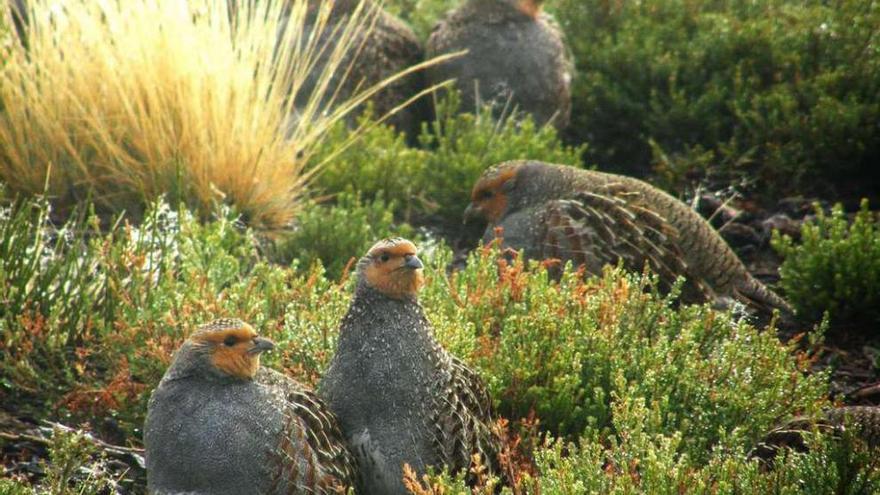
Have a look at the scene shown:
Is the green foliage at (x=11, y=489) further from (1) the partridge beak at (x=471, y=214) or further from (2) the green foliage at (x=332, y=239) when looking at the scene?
(1) the partridge beak at (x=471, y=214)

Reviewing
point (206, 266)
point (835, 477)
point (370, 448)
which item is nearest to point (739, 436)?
point (835, 477)

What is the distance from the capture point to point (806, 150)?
9.01m

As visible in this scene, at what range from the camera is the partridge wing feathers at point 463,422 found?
4.48 metres

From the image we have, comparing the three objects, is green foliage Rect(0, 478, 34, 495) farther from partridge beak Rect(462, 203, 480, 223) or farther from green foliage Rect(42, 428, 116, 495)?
partridge beak Rect(462, 203, 480, 223)

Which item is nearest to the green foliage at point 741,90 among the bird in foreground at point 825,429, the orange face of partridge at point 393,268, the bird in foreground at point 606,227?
the bird in foreground at point 606,227

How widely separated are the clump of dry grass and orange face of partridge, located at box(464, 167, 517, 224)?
143 cm

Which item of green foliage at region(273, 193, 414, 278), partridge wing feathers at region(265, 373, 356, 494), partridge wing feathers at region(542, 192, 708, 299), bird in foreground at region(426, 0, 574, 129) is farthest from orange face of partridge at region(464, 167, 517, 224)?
bird in foreground at region(426, 0, 574, 129)

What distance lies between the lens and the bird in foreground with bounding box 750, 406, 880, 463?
16.3 feet

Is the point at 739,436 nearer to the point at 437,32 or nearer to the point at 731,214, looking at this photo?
the point at 731,214

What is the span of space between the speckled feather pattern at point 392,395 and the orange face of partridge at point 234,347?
41 cm

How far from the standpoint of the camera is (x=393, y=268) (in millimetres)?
4445

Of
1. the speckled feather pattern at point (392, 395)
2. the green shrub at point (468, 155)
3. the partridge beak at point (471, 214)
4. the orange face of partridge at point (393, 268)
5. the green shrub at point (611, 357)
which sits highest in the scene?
the orange face of partridge at point (393, 268)

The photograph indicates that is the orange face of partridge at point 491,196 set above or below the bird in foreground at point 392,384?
below

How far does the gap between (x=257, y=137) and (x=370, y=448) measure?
3.92 meters
